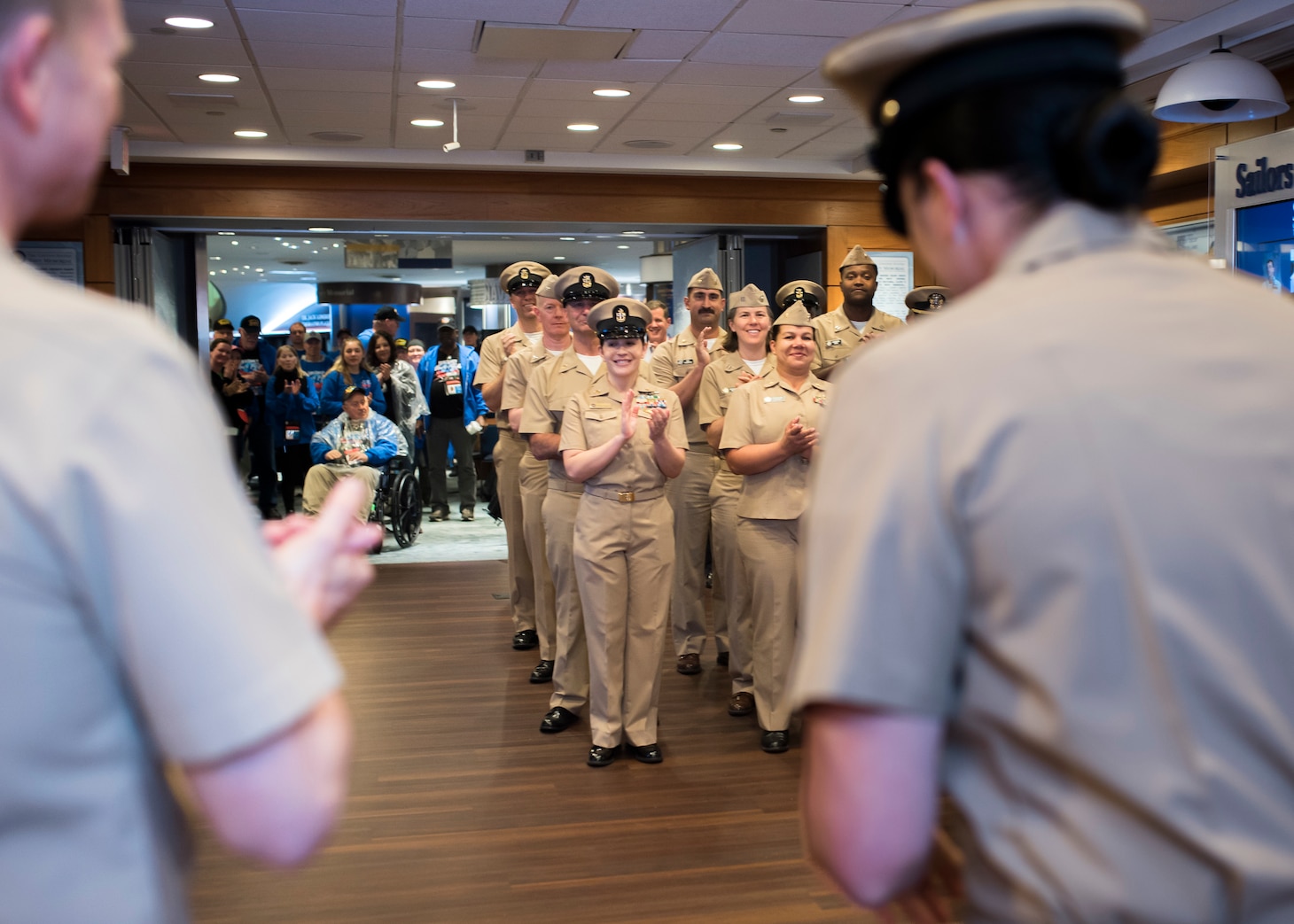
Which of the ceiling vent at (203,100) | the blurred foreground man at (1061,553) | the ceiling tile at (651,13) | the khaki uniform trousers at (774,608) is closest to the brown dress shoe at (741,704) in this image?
the khaki uniform trousers at (774,608)

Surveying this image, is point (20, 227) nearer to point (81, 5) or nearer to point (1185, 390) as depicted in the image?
point (81, 5)

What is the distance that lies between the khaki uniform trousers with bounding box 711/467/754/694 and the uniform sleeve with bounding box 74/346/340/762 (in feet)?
12.8

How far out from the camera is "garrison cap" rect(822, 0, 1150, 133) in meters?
0.89

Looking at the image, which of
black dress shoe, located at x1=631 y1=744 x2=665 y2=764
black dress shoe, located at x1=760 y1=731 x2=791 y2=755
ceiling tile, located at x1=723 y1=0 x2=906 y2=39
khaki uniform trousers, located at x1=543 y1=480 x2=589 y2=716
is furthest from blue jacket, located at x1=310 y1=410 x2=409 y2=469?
black dress shoe, located at x1=760 y1=731 x2=791 y2=755

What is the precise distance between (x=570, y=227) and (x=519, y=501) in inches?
217

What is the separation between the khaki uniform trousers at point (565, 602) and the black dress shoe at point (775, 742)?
2.55 feet

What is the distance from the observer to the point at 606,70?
706cm

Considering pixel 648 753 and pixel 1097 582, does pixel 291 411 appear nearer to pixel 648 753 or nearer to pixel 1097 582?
pixel 648 753

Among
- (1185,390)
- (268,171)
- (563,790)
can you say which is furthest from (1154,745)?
(268,171)

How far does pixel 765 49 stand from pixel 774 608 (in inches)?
147

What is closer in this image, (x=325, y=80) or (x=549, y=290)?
(x=549, y=290)

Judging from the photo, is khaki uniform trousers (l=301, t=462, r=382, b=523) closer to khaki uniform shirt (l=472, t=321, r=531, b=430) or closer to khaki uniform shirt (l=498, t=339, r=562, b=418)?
khaki uniform shirt (l=472, t=321, r=531, b=430)

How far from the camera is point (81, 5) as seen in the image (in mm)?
811

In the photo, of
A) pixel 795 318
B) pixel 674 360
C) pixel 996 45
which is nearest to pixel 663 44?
pixel 674 360
